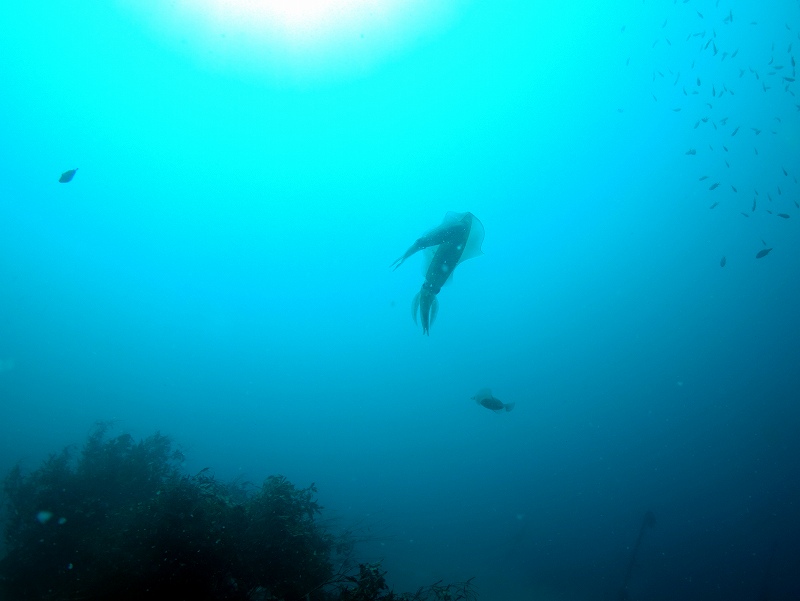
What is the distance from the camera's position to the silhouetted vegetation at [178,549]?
618 centimetres

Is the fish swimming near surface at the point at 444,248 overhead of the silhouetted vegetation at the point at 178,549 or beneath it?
overhead

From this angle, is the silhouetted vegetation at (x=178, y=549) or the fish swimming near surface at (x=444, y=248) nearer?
the fish swimming near surface at (x=444, y=248)

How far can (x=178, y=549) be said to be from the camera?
6324 millimetres

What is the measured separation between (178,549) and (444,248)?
655 centimetres

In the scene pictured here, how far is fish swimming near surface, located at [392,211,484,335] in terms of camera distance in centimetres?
398

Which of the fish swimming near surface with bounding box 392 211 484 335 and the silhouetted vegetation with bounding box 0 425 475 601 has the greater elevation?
the fish swimming near surface with bounding box 392 211 484 335

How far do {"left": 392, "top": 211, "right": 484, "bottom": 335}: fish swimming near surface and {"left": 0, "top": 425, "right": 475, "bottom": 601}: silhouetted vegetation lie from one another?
4.05 metres

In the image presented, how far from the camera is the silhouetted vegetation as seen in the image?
618cm

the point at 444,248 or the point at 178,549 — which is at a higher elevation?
the point at 444,248

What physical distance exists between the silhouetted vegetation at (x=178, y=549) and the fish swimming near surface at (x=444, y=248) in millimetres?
4052

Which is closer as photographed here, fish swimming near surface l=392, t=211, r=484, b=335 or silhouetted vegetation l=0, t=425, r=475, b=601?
fish swimming near surface l=392, t=211, r=484, b=335

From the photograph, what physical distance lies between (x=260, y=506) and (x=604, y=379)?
219 ft

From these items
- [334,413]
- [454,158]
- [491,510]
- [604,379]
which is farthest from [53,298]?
[604,379]

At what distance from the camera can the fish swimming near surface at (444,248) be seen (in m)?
3.98
